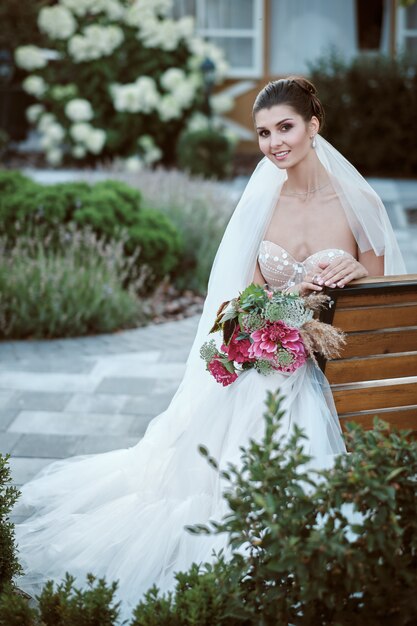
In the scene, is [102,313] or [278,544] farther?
[102,313]

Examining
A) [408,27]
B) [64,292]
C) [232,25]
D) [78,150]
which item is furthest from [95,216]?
[408,27]

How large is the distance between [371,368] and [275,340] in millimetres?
363

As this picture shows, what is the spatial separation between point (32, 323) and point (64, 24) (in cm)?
794

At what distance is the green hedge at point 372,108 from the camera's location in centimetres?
1264

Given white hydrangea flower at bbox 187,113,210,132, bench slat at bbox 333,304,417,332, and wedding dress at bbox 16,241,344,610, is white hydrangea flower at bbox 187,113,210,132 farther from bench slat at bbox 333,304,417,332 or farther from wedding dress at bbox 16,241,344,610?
bench slat at bbox 333,304,417,332

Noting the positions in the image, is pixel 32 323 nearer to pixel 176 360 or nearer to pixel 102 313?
pixel 102 313

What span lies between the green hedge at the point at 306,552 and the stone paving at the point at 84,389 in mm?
1990

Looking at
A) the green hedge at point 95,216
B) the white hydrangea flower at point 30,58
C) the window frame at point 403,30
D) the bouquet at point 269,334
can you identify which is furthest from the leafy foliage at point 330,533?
the window frame at point 403,30

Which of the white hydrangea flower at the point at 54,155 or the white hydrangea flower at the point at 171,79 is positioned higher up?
the white hydrangea flower at the point at 171,79

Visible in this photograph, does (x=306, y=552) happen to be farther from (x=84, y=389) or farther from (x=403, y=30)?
(x=403, y=30)

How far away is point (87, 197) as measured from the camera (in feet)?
24.9

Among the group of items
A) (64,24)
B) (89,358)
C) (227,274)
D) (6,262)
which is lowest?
(89,358)

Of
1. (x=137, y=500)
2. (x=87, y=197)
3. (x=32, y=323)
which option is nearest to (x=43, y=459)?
(x=137, y=500)

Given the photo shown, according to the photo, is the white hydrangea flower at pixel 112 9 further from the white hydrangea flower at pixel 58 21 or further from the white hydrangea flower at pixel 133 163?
the white hydrangea flower at pixel 133 163
